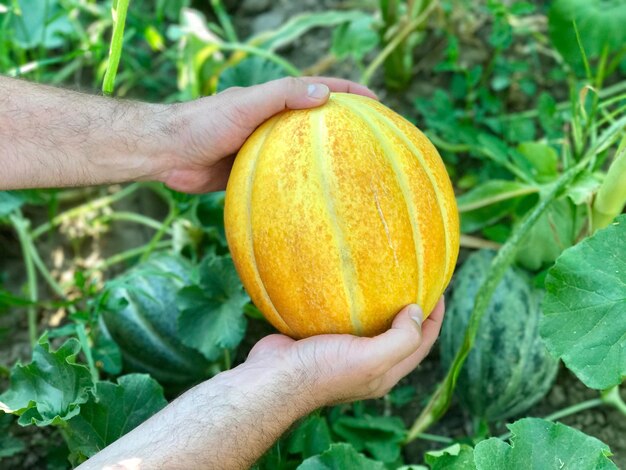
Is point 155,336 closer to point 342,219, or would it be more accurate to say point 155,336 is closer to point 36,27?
point 342,219

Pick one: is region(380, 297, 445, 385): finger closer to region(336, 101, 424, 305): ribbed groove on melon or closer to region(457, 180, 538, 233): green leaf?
region(336, 101, 424, 305): ribbed groove on melon

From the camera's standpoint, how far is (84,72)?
3070mm

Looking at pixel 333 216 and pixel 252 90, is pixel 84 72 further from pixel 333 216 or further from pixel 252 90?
pixel 333 216

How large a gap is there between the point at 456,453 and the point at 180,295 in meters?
0.72

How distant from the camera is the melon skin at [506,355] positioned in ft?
6.15

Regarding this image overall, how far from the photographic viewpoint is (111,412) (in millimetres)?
1603

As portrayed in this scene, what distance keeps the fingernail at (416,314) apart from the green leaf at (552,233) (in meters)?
0.62

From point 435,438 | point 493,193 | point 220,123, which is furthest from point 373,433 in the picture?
point 220,123

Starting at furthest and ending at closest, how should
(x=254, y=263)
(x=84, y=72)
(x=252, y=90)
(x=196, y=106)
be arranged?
(x=84, y=72) < (x=196, y=106) < (x=252, y=90) < (x=254, y=263)

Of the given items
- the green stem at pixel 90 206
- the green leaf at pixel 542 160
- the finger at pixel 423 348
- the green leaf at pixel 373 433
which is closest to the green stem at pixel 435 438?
the green leaf at pixel 373 433

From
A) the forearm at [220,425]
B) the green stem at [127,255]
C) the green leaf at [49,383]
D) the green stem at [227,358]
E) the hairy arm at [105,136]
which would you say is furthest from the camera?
the green stem at [127,255]

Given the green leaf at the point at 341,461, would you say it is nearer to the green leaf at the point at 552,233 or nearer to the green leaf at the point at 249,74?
the green leaf at the point at 552,233

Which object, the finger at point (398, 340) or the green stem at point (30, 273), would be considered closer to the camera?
the finger at point (398, 340)

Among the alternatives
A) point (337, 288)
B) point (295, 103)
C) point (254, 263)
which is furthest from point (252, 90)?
point (337, 288)
